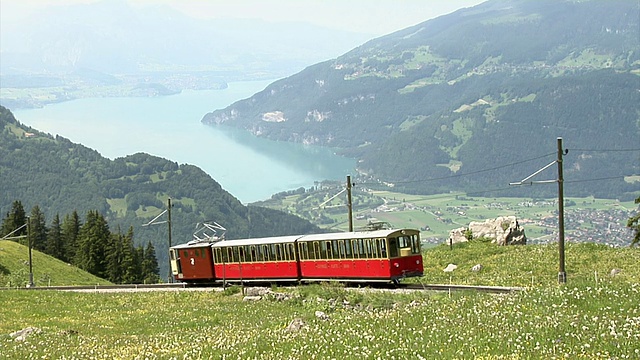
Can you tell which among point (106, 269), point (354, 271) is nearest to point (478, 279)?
point (354, 271)

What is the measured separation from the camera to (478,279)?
41438mm

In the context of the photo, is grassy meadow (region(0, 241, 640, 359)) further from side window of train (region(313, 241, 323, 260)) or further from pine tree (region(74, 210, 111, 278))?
pine tree (region(74, 210, 111, 278))

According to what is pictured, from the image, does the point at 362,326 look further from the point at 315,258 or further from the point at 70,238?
the point at 70,238

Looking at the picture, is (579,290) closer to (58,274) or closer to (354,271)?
(354,271)

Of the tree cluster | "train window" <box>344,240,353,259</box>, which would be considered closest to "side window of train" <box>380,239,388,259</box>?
"train window" <box>344,240,353,259</box>

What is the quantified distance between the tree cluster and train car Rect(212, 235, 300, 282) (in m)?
54.5

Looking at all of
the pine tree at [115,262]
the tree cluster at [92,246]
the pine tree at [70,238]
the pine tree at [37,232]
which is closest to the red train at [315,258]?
the tree cluster at [92,246]

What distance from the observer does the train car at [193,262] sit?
5303 cm

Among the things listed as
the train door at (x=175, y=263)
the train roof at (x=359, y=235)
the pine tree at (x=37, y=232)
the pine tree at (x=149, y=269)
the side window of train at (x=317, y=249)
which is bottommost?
the pine tree at (x=149, y=269)

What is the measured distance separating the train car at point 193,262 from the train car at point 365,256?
10.8 meters

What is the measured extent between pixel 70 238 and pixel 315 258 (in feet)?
286

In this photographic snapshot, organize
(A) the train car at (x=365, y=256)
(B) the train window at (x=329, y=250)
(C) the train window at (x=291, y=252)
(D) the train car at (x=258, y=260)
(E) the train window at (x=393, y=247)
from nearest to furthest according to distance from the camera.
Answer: (E) the train window at (x=393, y=247) → (A) the train car at (x=365, y=256) → (B) the train window at (x=329, y=250) → (C) the train window at (x=291, y=252) → (D) the train car at (x=258, y=260)

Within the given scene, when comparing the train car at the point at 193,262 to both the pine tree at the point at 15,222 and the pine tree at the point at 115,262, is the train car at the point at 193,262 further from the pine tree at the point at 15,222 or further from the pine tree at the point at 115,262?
the pine tree at the point at 15,222

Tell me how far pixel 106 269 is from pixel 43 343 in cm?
8714
